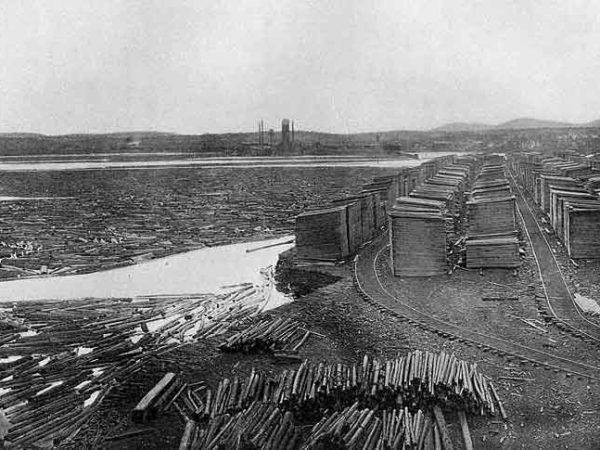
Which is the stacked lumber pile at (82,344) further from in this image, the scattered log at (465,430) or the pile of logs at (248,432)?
the scattered log at (465,430)

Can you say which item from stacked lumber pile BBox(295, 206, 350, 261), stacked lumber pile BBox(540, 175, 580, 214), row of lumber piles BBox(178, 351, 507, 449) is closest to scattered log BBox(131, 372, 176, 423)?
row of lumber piles BBox(178, 351, 507, 449)

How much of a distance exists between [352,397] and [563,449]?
361 cm

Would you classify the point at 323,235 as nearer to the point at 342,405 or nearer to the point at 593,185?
the point at 342,405

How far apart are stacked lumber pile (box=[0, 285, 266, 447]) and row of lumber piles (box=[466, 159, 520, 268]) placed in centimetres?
→ 816

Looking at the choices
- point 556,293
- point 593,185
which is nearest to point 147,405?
point 556,293

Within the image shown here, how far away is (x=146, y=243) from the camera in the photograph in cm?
2819

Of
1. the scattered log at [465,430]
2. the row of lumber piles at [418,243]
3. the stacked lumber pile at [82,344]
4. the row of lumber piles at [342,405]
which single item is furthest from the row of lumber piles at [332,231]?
the scattered log at [465,430]

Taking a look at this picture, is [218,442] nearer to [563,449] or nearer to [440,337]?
[563,449]

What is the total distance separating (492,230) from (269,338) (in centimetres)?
1298

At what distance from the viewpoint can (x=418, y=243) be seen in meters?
20.1

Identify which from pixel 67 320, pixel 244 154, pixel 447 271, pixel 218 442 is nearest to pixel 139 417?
pixel 218 442

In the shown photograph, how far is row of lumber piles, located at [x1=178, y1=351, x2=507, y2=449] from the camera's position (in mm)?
9227

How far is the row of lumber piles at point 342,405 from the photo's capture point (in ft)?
30.3

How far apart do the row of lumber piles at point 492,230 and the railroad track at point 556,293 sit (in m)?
1.30
